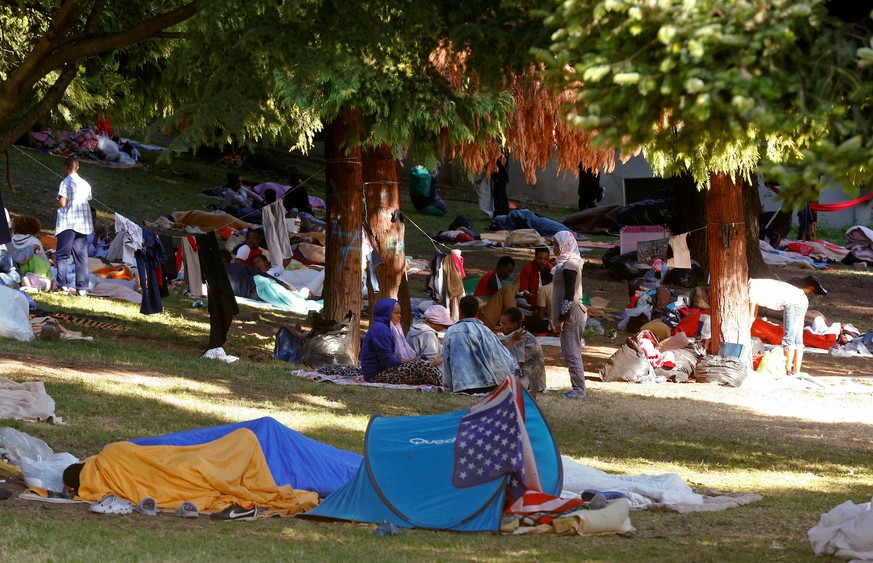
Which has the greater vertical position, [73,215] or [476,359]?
[73,215]

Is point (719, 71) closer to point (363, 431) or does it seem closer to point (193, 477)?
point (193, 477)

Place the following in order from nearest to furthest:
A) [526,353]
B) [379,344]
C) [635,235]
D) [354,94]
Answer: [354,94] → [526,353] → [379,344] → [635,235]

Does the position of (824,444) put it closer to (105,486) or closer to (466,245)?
(105,486)

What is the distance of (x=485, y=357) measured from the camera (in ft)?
37.8

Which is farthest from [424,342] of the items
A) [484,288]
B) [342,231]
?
[484,288]

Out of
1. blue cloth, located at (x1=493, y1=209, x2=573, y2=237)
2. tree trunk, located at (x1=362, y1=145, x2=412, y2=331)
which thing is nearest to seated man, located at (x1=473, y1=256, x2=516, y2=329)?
tree trunk, located at (x1=362, y1=145, x2=412, y2=331)

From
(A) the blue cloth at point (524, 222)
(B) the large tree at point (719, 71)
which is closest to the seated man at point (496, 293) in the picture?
(A) the blue cloth at point (524, 222)

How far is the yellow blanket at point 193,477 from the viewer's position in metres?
6.84

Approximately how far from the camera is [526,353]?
473 inches

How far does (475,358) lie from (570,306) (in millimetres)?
1139

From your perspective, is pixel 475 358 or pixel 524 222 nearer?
pixel 475 358

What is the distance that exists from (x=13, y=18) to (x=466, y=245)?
11.8 meters

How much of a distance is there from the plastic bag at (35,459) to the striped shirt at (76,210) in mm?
6777

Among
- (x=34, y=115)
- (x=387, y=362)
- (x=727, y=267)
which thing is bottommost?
(x=387, y=362)
